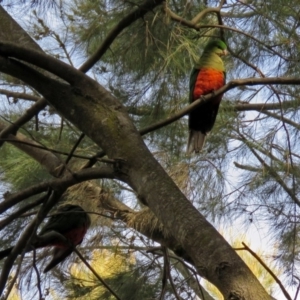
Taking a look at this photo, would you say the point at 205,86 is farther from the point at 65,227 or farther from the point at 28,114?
the point at 28,114

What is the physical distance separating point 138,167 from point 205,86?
1.09 m

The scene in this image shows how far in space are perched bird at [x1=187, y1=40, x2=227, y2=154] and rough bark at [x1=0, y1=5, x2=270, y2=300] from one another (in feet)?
2.80

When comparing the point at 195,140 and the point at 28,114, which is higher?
the point at 195,140

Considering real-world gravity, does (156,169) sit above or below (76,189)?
below

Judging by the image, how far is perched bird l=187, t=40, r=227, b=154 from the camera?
2.27 m

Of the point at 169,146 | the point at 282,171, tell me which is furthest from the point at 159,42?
the point at 282,171

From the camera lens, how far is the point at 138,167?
127 centimetres

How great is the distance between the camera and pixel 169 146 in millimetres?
2445

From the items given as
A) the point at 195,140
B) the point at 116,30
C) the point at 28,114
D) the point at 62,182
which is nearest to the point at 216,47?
the point at 195,140

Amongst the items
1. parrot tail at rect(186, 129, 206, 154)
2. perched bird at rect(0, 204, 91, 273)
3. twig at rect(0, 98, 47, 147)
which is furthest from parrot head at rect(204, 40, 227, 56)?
twig at rect(0, 98, 47, 147)

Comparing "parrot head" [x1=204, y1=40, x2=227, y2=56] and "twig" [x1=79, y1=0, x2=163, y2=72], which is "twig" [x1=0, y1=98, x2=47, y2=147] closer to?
"twig" [x1=79, y1=0, x2=163, y2=72]

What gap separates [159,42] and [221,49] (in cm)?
34

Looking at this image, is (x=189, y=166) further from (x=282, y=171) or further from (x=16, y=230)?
(x=16, y=230)

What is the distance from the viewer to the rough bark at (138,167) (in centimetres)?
106
